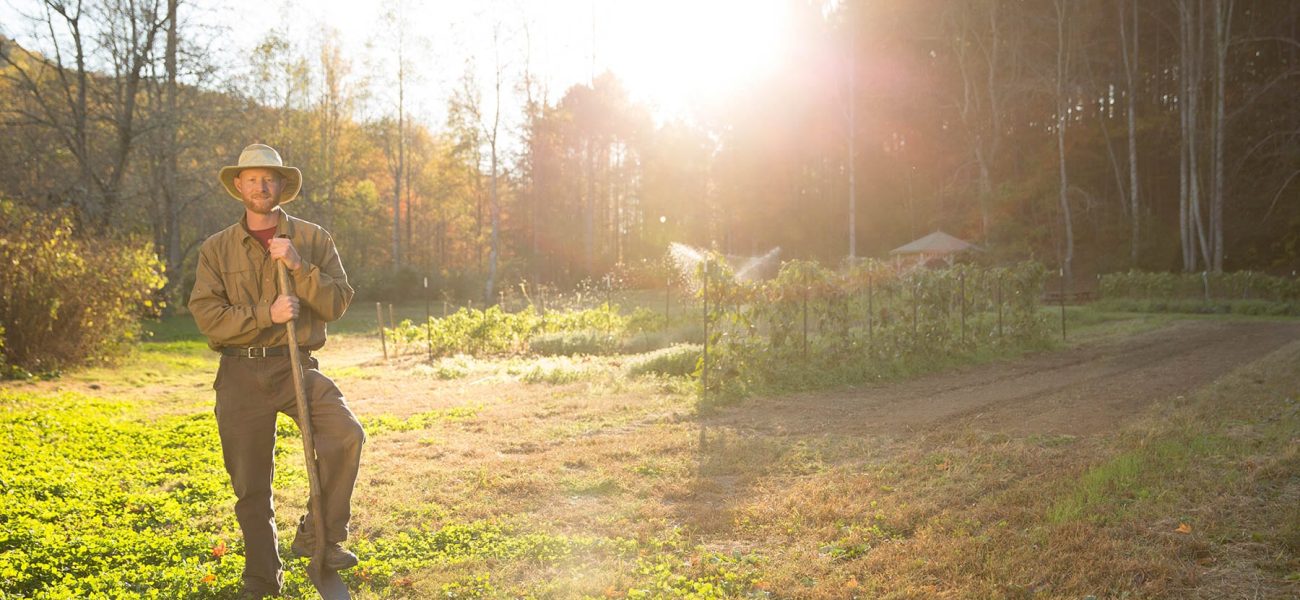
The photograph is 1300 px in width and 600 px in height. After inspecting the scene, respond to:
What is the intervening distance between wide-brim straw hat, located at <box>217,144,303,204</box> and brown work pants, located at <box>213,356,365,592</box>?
805 mm

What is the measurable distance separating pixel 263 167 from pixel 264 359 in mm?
857

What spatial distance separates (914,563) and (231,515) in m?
4.09

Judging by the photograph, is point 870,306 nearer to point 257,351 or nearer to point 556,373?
point 556,373

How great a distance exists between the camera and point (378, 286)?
3272 cm

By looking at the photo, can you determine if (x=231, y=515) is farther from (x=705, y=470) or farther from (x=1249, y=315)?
(x=1249, y=315)

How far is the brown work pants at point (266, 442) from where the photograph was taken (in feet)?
11.6

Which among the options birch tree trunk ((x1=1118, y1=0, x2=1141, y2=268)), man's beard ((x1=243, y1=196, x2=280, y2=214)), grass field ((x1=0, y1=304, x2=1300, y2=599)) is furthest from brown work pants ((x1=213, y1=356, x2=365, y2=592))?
birch tree trunk ((x1=1118, y1=0, x2=1141, y2=268))

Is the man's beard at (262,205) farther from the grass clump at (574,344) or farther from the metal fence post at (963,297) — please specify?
the metal fence post at (963,297)

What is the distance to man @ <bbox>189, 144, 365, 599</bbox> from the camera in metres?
3.52

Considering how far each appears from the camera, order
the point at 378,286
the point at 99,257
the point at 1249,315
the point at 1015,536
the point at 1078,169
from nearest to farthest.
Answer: the point at 1015,536 < the point at 99,257 < the point at 1249,315 < the point at 378,286 < the point at 1078,169

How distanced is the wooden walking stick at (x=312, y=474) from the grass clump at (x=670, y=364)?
7.80 meters

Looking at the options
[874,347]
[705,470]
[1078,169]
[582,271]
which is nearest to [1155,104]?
[1078,169]

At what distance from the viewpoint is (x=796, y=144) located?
3947 cm

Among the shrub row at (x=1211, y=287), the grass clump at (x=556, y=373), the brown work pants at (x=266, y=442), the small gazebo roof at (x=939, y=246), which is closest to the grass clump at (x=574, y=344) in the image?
the grass clump at (x=556, y=373)
